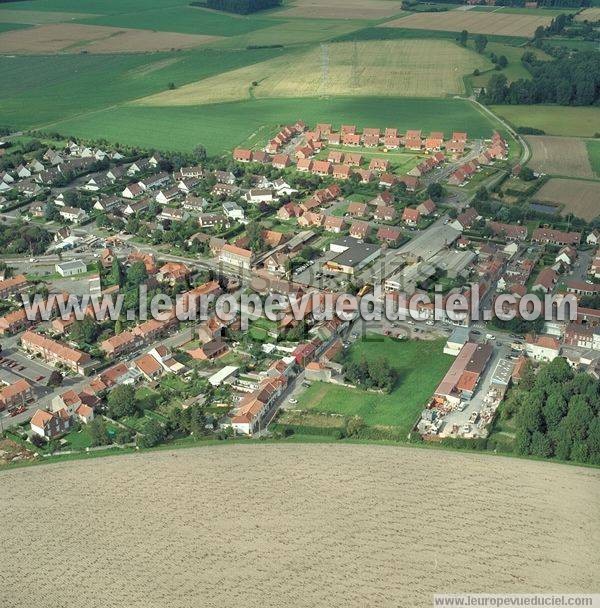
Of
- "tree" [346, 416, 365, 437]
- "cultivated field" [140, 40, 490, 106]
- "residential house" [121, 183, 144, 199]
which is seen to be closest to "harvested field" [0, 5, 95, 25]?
"cultivated field" [140, 40, 490, 106]

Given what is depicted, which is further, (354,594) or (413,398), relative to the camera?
(413,398)

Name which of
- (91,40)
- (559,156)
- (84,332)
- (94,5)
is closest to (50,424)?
(84,332)

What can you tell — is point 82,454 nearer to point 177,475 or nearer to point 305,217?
point 177,475

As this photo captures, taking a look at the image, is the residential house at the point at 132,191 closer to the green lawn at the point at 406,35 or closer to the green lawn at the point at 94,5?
the green lawn at the point at 406,35

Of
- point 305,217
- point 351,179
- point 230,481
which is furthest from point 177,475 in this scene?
point 351,179

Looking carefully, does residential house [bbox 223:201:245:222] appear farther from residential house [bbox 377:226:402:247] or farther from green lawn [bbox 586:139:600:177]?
green lawn [bbox 586:139:600:177]

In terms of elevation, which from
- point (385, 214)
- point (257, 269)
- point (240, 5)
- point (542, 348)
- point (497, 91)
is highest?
point (240, 5)

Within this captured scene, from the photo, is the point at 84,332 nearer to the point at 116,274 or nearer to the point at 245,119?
the point at 116,274
